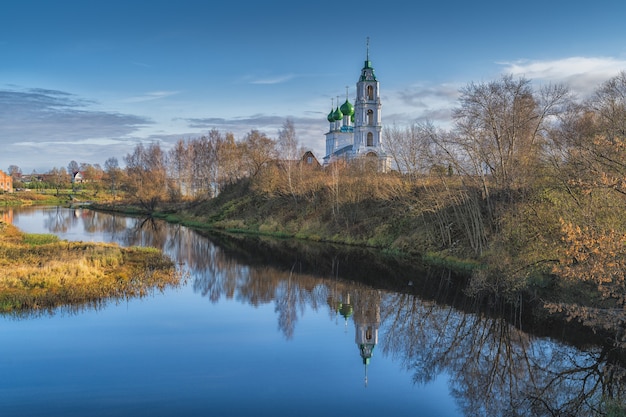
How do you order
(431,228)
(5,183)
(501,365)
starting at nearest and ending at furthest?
(501,365), (431,228), (5,183)

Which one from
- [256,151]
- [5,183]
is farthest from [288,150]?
[5,183]

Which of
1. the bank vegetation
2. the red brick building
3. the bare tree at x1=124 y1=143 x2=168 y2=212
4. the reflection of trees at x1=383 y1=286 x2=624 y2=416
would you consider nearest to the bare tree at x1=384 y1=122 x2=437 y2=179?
the bank vegetation

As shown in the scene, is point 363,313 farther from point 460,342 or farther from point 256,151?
point 256,151

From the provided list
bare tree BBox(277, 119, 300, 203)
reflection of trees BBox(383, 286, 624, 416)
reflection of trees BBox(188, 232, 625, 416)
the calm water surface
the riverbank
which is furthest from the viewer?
bare tree BBox(277, 119, 300, 203)

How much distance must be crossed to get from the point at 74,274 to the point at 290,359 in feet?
32.9

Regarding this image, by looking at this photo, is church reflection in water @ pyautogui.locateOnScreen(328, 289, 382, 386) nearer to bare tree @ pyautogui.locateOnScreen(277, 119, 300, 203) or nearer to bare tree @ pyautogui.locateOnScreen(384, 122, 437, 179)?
bare tree @ pyautogui.locateOnScreen(384, 122, 437, 179)

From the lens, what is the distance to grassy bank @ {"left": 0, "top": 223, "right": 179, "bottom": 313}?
16.9m

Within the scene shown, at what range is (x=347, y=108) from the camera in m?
80.6

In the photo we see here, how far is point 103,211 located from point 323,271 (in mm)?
51177

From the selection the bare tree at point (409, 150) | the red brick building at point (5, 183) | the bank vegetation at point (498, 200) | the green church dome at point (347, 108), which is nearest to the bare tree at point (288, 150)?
the bank vegetation at point (498, 200)

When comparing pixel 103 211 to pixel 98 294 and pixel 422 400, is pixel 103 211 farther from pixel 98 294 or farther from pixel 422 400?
pixel 422 400

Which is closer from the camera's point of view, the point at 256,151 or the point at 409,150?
the point at 409,150

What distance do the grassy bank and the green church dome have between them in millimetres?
57484

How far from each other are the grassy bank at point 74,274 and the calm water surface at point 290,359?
818 millimetres
